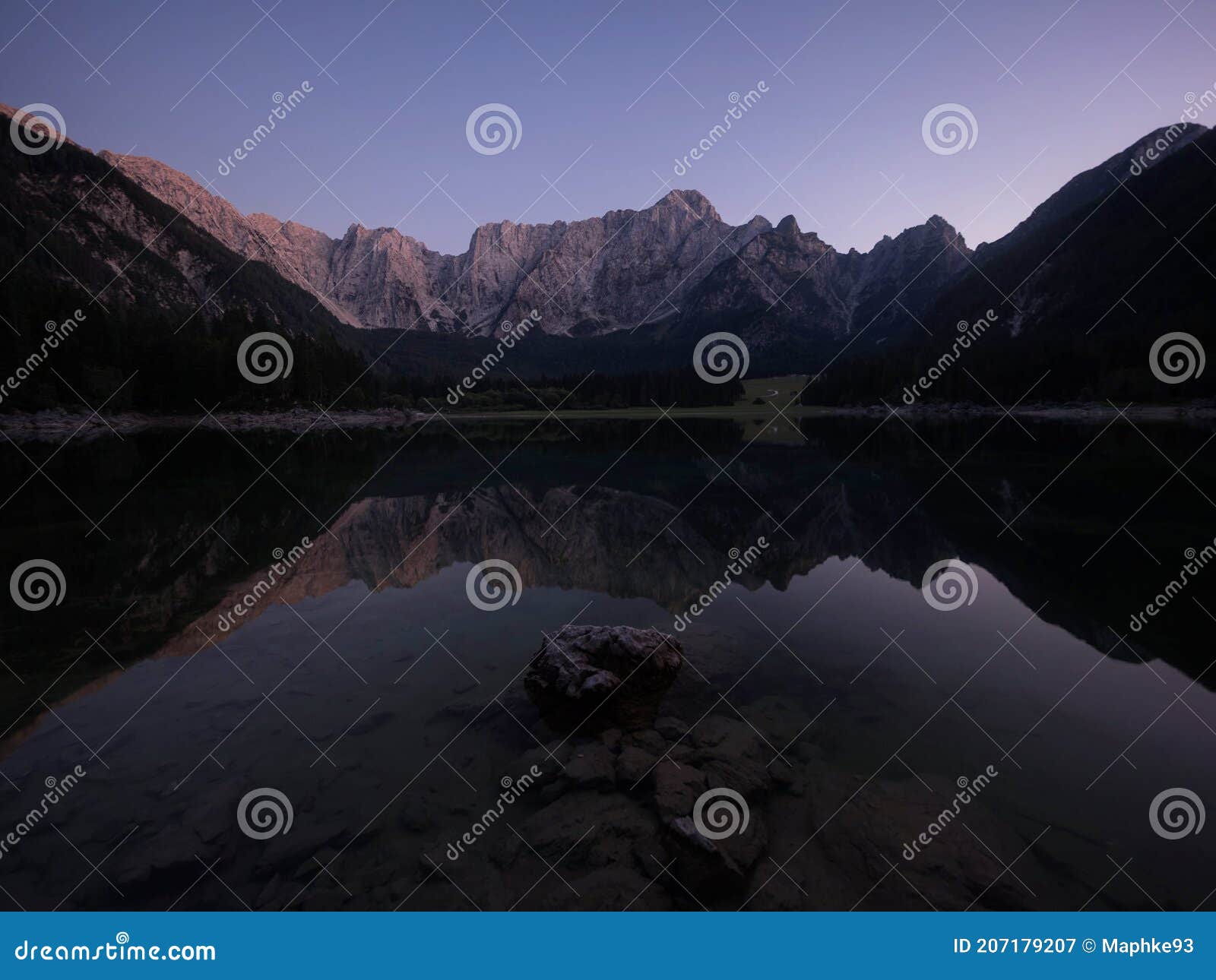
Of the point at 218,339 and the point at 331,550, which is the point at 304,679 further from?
the point at 218,339

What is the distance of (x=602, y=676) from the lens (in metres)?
9.88

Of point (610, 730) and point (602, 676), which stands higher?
point (602, 676)

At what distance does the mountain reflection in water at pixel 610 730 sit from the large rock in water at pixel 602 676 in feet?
1.55

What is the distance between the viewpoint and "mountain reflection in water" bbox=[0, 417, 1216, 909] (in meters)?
6.51

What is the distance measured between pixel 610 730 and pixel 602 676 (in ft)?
2.87

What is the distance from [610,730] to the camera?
941 cm

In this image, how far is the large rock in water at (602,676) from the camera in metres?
9.72

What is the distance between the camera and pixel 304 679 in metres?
11.2

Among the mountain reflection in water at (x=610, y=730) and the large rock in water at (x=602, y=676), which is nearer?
the mountain reflection in water at (x=610, y=730)

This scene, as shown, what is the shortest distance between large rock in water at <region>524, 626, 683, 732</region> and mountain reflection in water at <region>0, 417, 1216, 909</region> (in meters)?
0.47

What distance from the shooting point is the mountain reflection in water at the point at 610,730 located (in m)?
6.51

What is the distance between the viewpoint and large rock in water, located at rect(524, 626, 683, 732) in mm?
9719

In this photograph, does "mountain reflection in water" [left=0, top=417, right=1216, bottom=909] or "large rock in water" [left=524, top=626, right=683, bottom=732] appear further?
"large rock in water" [left=524, top=626, right=683, bottom=732]

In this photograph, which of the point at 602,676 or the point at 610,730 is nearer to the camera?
the point at 610,730
